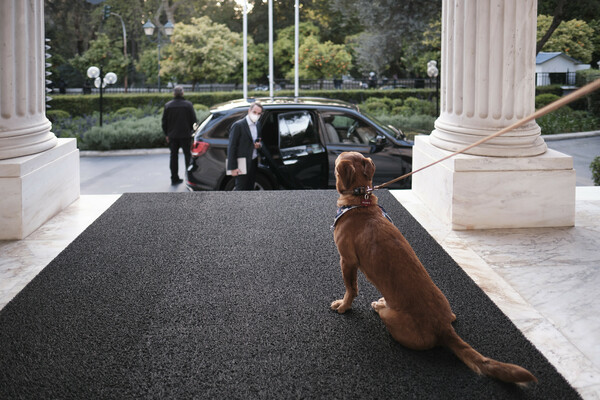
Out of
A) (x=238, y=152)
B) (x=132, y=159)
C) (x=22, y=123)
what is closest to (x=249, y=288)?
(x=22, y=123)

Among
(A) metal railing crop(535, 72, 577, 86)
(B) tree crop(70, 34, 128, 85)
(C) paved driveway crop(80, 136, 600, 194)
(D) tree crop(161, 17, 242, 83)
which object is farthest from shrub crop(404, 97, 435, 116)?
(B) tree crop(70, 34, 128, 85)

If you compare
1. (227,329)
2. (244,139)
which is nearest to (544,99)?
(244,139)

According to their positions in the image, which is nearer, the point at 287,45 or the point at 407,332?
the point at 407,332

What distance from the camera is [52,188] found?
6.92 metres

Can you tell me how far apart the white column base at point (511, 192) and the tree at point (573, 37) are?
18.1 metres

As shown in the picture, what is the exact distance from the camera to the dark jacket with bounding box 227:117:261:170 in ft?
27.9

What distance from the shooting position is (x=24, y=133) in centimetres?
651

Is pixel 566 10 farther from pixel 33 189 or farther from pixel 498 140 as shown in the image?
pixel 33 189

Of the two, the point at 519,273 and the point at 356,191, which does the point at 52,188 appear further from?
the point at 519,273

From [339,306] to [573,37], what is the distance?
2205 cm

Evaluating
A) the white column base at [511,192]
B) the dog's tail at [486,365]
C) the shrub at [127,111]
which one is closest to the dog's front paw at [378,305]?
the dog's tail at [486,365]

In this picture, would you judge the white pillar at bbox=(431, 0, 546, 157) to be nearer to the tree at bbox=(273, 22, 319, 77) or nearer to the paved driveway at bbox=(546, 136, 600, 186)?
the paved driveway at bbox=(546, 136, 600, 186)

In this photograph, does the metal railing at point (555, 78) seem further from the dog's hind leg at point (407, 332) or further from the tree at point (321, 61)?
the dog's hind leg at point (407, 332)

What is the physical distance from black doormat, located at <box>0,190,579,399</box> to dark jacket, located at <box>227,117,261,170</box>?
2513mm
